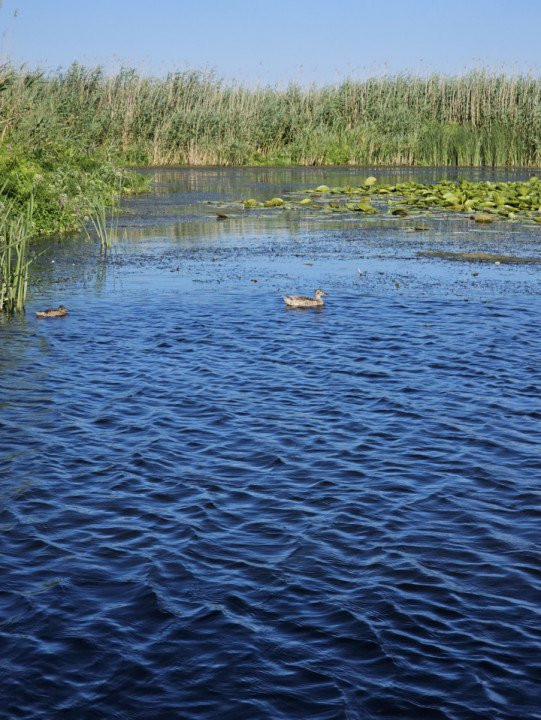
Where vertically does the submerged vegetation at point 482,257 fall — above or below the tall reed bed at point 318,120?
below

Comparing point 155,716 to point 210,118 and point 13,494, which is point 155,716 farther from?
point 210,118

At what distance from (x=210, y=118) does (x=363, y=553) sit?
149 feet

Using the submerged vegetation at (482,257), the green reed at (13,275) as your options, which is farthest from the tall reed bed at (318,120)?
the green reed at (13,275)

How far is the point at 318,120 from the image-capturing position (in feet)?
181

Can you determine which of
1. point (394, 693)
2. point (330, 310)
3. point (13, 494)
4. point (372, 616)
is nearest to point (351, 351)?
point (330, 310)

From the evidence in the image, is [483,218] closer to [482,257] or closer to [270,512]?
[482,257]

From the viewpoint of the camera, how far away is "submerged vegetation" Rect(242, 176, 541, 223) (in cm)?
3022

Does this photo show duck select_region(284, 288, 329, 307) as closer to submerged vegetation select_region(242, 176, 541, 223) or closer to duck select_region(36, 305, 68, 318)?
duck select_region(36, 305, 68, 318)

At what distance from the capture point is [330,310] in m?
15.8

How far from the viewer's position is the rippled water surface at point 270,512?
17.1 feet

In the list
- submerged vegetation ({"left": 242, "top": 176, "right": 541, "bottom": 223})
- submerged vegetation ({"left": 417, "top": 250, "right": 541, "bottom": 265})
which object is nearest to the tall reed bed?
submerged vegetation ({"left": 242, "top": 176, "right": 541, "bottom": 223})

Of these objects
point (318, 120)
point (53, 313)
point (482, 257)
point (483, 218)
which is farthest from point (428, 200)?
point (318, 120)

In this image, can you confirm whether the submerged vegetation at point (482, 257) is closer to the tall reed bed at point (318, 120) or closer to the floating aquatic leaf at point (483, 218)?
the floating aquatic leaf at point (483, 218)

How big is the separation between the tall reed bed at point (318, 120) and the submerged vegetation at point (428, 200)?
15175 mm
